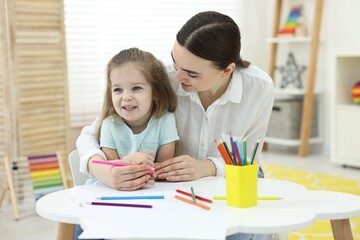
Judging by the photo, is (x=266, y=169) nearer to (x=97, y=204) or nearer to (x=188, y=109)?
(x=188, y=109)

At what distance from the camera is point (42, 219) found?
2943 mm

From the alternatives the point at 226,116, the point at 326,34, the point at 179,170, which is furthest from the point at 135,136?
the point at 326,34

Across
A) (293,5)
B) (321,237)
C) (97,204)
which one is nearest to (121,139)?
(97,204)

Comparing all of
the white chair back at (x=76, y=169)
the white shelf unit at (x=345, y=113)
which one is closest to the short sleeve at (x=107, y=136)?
the white chair back at (x=76, y=169)

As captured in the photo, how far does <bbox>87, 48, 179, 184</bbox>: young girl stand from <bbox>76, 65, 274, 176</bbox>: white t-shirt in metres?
0.08

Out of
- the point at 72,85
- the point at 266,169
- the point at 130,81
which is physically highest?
the point at 130,81

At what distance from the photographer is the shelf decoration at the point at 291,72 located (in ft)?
15.7

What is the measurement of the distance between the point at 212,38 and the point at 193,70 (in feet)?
0.35

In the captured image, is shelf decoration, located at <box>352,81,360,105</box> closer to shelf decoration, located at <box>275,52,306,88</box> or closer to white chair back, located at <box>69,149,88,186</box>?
shelf decoration, located at <box>275,52,306,88</box>

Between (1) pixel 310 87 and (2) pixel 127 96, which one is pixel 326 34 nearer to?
(1) pixel 310 87

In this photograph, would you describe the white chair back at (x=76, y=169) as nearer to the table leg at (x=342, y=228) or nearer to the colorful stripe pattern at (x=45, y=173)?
the table leg at (x=342, y=228)

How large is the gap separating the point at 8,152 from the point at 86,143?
1.64 metres

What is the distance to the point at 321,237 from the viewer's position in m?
2.54

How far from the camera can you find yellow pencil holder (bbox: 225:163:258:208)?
132 centimetres
